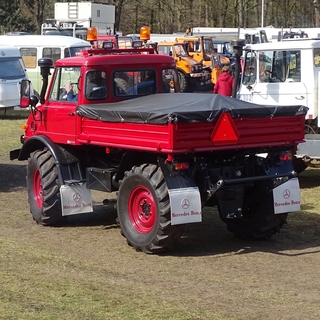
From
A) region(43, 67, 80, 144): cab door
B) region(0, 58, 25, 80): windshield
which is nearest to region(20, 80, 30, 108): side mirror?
region(43, 67, 80, 144): cab door

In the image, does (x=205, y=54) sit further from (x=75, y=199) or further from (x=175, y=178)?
(x=175, y=178)

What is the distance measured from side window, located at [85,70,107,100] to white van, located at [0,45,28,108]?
1396 centimetres

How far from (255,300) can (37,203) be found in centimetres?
470

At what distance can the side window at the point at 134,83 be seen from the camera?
1035cm

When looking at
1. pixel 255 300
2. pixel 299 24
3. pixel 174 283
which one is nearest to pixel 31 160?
pixel 174 283

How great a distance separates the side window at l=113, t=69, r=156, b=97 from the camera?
10.4 m

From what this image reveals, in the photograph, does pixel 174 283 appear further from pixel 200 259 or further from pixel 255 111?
pixel 255 111

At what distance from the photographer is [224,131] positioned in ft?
28.1

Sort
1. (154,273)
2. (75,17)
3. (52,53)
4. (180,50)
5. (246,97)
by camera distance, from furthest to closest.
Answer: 1. (75,17)
2. (180,50)
3. (52,53)
4. (246,97)
5. (154,273)

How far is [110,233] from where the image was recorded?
402 inches

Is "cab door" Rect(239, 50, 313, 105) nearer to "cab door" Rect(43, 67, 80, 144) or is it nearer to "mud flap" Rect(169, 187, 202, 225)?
"cab door" Rect(43, 67, 80, 144)

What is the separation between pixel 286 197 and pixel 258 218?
48 cm

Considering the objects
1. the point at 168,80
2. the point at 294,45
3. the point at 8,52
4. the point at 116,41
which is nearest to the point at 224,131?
the point at 168,80

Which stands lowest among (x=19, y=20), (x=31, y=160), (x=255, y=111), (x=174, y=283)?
(x=174, y=283)
